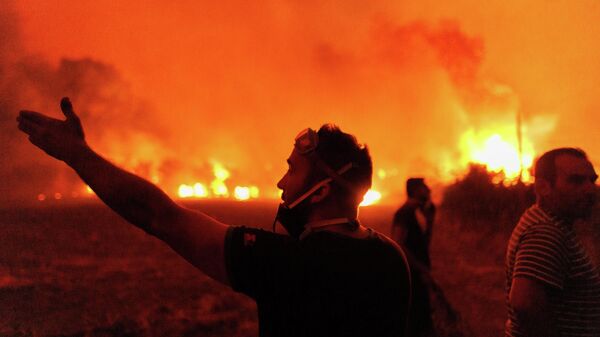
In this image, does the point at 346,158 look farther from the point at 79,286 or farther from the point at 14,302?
the point at 79,286

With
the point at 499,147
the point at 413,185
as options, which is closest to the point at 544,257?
the point at 413,185

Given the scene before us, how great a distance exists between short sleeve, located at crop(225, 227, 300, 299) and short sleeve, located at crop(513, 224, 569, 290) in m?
1.24

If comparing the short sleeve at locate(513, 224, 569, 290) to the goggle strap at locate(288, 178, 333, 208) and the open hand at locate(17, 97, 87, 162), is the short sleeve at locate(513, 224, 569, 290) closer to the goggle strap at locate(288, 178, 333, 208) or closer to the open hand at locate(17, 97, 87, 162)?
the goggle strap at locate(288, 178, 333, 208)

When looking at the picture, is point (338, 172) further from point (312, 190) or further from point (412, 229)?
point (412, 229)

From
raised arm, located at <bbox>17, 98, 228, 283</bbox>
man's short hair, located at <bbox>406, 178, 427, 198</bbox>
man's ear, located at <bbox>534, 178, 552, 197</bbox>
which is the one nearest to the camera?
raised arm, located at <bbox>17, 98, 228, 283</bbox>

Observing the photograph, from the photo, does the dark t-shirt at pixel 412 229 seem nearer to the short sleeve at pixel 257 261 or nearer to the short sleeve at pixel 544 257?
the short sleeve at pixel 544 257

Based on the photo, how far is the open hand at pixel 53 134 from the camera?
1282mm

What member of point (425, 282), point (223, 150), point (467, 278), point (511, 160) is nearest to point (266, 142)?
point (223, 150)

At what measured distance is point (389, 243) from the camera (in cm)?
150

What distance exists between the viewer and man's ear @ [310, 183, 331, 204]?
1.52 metres

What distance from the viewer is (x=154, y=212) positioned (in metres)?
1.23

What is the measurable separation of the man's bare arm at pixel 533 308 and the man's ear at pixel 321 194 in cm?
105

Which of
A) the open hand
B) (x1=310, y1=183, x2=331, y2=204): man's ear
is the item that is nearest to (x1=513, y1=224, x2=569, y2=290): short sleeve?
(x1=310, y1=183, x2=331, y2=204): man's ear

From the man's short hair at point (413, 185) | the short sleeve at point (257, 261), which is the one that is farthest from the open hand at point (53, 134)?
the man's short hair at point (413, 185)
